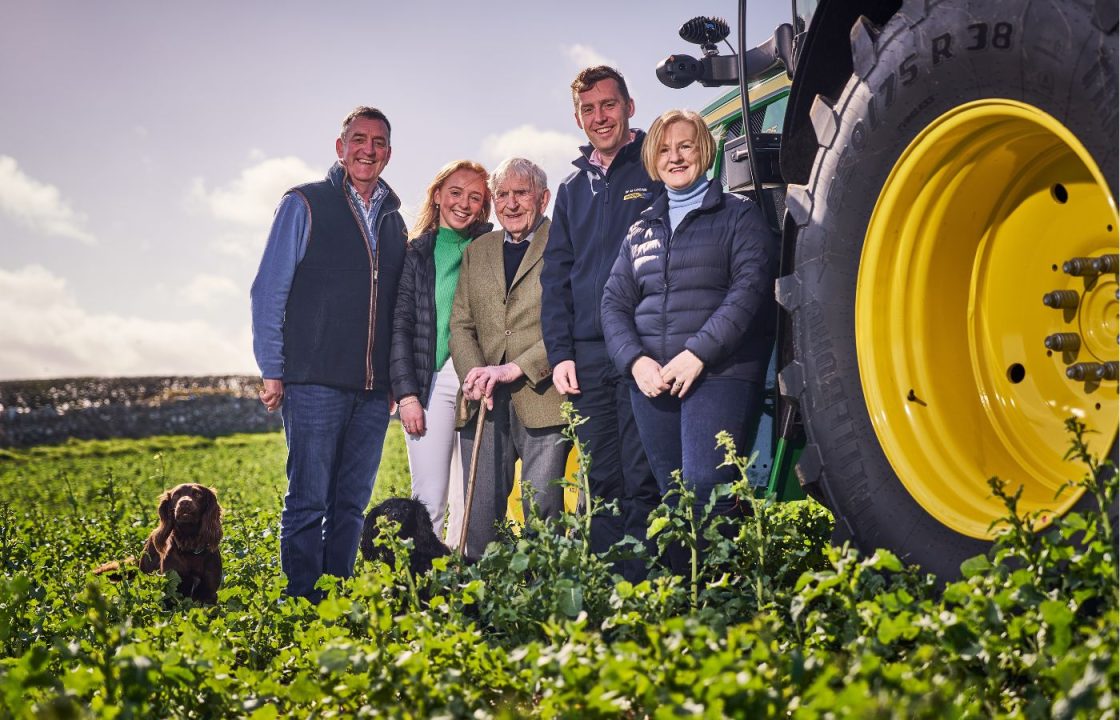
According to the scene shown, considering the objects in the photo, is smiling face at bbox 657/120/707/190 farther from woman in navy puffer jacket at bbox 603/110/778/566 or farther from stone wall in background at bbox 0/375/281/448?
stone wall in background at bbox 0/375/281/448

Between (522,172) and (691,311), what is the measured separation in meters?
1.21

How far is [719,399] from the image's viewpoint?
3545 millimetres

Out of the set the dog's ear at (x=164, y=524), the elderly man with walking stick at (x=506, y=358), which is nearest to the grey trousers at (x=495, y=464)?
the elderly man with walking stick at (x=506, y=358)

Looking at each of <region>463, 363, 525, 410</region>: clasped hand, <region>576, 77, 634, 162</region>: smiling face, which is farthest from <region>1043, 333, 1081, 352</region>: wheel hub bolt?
<region>463, 363, 525, 410</region>: clasped hand

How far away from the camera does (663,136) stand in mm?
3777

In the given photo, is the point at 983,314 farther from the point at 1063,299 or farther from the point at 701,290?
the point at 701,290

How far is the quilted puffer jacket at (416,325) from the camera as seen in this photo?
4.44 m

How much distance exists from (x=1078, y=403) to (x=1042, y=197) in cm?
55

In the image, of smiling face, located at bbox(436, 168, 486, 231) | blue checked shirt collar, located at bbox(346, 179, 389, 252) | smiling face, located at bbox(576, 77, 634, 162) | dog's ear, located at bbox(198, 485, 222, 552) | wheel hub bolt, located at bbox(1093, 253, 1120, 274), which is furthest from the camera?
dog's ear, located at bbox(198, 485, 222, 552)

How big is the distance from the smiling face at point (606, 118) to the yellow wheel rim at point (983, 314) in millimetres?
1604

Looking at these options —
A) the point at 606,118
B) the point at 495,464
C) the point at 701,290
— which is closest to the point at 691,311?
the point at 701,290

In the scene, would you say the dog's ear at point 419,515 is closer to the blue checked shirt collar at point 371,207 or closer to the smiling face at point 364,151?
the blue checked shirt collar at point 371,207

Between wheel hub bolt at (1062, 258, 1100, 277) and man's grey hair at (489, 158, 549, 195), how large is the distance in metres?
2.51

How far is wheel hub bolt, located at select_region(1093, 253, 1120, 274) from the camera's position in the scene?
Result: 231 cm
